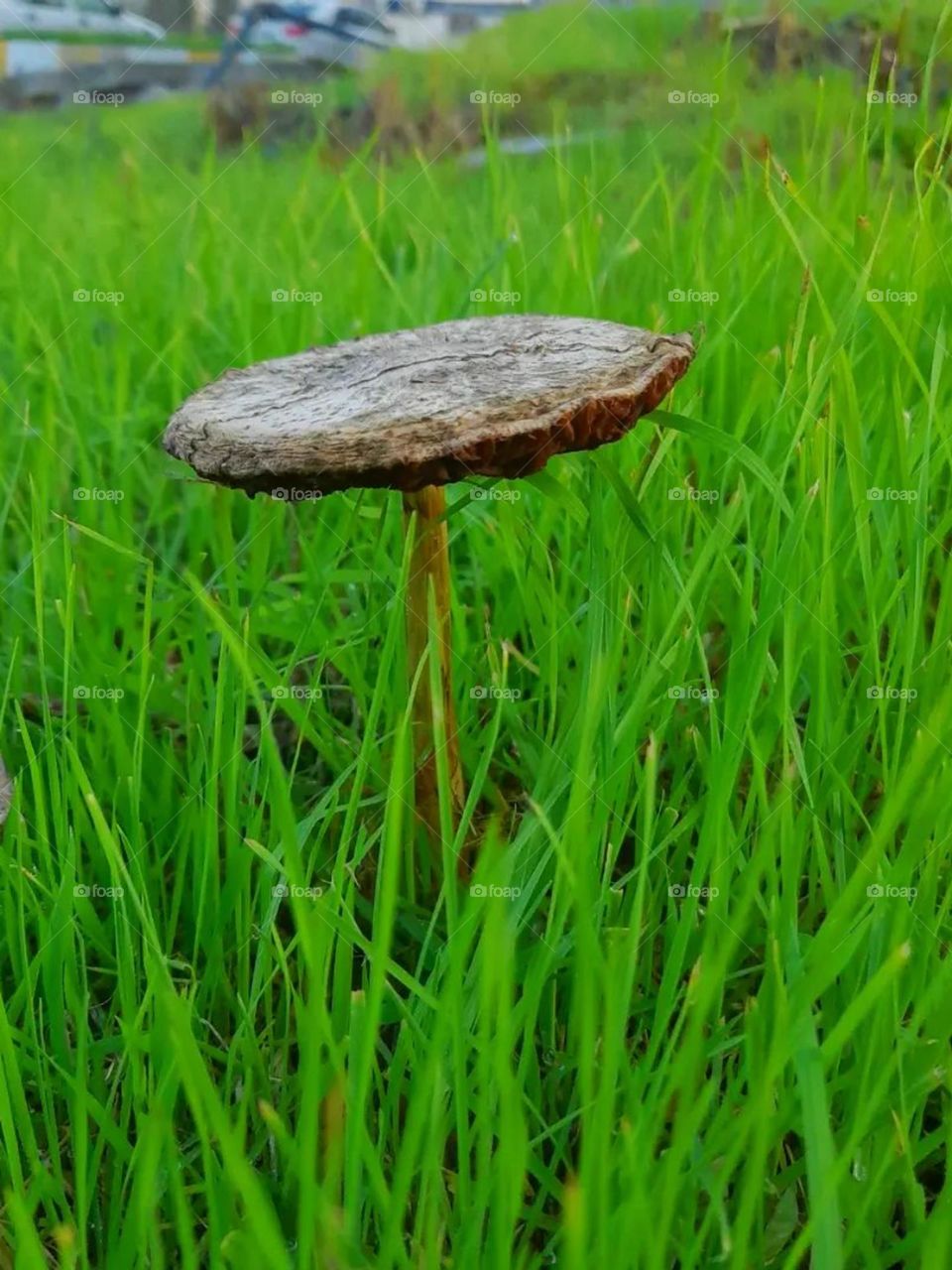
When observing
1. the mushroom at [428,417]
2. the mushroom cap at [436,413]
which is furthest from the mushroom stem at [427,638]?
the mushroom cap at [436,413]

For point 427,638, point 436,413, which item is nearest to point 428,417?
point 436,413

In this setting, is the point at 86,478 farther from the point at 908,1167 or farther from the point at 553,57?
the point at 553,57

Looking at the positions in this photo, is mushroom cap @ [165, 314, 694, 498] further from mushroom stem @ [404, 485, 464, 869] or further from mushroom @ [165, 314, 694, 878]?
mushroom stem @ [404, 485, 464, 869]

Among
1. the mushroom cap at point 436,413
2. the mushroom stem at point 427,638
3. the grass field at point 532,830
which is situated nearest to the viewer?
the grass field at point 532,830

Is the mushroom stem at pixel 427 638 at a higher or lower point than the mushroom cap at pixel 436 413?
lower

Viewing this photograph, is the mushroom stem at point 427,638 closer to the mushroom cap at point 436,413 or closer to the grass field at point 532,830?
the grass field at point 532,830

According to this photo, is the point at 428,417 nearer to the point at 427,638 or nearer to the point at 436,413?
the point at 436,413
